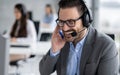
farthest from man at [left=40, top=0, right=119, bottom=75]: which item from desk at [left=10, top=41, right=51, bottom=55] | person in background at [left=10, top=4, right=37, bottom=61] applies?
person in background at [left=10, top=4, right=37, bottom=61]

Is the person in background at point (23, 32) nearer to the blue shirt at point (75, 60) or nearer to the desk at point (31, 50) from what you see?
the desk at point (31, 50)

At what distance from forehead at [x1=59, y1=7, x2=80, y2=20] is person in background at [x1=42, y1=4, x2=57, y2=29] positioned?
12.5 ft

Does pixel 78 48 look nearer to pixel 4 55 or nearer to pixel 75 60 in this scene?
pixel 75 60

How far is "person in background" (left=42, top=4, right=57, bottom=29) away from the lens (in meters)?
5.16

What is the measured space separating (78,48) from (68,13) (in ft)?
0.60

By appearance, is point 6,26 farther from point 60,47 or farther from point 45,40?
point 60,47

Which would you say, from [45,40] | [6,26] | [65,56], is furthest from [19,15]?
[65,56]

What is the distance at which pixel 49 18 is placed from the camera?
5.59 m

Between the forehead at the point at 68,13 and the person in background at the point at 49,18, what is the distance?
12.5ft

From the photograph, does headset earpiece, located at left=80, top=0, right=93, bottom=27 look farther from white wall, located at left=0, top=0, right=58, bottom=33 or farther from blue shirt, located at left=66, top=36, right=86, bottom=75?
white wall, located at left=0, top=0, right=58, bottom=33

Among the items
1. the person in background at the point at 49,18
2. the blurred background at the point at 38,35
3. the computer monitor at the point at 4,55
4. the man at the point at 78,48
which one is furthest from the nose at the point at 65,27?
the person in background at the point at 49,18

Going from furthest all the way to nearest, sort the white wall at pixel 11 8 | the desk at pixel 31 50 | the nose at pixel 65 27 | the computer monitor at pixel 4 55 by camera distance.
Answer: the white wall at pixel 11 8 → the desk at pixel 31 50 → the nose at pixel 65 27 → the computer monitor at pixel 4 55

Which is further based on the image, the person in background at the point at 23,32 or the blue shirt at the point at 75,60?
the person in background at the point at 23,32

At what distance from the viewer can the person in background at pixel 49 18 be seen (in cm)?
516
